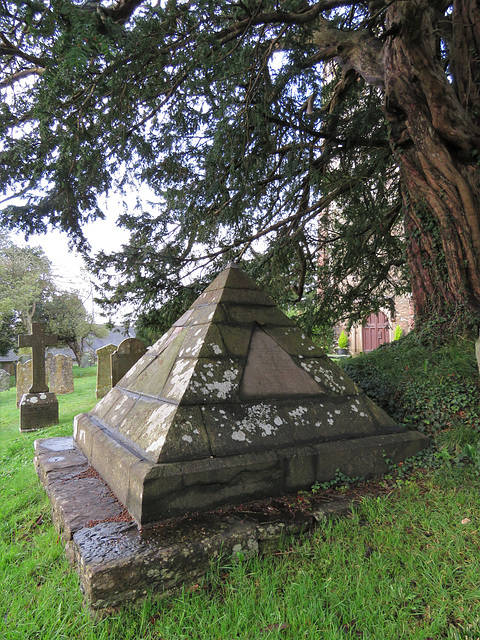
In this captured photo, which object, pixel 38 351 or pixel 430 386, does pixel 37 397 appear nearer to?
pixel 38 351

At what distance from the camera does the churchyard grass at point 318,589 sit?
1.50 metres

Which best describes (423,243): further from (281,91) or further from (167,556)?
(167,556)

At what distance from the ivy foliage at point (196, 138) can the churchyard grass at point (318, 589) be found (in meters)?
2.84

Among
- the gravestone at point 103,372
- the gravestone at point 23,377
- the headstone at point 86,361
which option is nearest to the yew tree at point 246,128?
A: the gravestone at point 103,372

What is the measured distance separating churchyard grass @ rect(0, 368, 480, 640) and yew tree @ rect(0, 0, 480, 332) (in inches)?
108

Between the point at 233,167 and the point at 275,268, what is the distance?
1775mm

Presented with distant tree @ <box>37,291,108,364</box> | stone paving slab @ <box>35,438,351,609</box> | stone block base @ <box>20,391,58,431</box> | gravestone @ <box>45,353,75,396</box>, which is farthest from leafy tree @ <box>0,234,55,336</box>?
stone paving slab @ <box>35,438,351,609</box>

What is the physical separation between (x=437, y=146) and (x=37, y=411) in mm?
7915

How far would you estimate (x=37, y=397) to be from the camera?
24.5 ft

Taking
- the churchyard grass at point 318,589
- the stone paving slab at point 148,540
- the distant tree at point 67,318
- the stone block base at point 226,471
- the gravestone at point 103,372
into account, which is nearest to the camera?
the churchyard grass at point 318,589

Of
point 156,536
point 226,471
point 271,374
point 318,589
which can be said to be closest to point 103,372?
point 271,374

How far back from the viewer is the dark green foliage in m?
3.16

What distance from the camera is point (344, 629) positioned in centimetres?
150

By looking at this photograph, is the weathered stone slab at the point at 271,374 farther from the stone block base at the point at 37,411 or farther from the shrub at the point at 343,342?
the shrub at the point at 343,342
